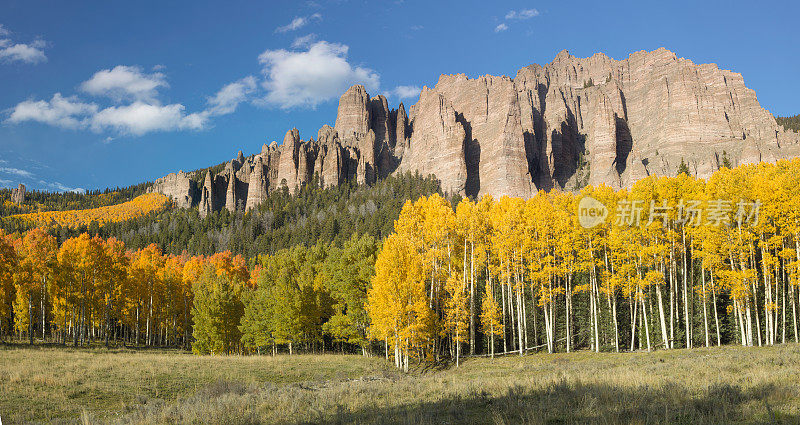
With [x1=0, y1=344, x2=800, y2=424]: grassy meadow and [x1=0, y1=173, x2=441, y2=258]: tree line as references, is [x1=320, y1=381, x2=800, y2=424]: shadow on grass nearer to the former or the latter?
[x1=0, y1=344, x2=800, y2=424]: grassy meadow

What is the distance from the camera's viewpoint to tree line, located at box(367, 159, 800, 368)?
87.5 ft

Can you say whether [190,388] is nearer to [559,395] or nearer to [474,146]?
[559,395]

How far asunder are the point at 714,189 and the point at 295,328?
32628mm

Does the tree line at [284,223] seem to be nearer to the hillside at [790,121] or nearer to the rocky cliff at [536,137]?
the rocky cliff at [536,137]

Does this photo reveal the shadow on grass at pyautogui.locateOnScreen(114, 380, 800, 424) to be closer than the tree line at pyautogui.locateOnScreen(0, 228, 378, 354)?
Yes

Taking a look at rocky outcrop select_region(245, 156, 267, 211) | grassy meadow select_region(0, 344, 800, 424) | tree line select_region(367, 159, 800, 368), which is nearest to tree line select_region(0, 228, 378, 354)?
tree line select_region(367, 159, 800, 368)

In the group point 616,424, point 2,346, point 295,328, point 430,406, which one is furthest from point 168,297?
point 616,424

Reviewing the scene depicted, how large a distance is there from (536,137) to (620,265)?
123m

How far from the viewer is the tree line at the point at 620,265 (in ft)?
87.5

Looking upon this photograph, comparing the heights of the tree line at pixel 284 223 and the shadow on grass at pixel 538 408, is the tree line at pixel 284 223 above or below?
above

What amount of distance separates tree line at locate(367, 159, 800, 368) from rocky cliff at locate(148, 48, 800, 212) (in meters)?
83.5

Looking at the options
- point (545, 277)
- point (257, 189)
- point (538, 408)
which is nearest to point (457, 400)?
point (538, 408)

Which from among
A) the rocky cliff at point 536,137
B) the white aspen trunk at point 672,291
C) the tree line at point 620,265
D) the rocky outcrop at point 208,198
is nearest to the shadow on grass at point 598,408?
the tree line at point 620,265

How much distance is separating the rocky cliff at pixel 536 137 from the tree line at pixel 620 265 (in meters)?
83.5
